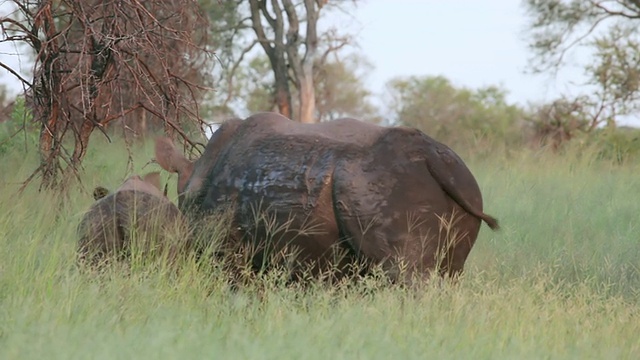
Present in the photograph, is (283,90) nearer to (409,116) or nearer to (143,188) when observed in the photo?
(409,116)

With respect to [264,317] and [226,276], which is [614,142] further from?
[264,317]

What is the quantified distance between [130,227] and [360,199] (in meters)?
1.24

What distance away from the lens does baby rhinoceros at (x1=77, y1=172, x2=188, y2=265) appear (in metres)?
5.26

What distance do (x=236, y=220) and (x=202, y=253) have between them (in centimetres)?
25

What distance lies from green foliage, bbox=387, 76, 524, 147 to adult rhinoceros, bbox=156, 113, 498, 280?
23033mm

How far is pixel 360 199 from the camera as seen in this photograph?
4.94 metres

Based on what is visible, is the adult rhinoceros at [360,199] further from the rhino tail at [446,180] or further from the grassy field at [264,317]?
the grassy field at [264,317]

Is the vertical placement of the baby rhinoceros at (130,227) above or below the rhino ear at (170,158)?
below

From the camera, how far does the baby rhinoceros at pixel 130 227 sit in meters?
5.26

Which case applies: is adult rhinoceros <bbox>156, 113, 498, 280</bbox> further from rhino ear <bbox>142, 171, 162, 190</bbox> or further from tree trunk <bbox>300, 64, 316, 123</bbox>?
tree trunk <bbox>300, 64, 316, 123</bbox>

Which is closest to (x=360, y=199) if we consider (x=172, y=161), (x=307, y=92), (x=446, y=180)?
(x=446, y=180)

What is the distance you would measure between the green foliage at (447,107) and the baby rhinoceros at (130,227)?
75.3 ft

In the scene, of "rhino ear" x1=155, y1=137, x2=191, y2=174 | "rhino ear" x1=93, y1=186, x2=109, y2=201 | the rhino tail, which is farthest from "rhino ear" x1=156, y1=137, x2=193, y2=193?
the rhino tail

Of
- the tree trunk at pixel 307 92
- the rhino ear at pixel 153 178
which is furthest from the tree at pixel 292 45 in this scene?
the rhino ear at pixel 153 178
